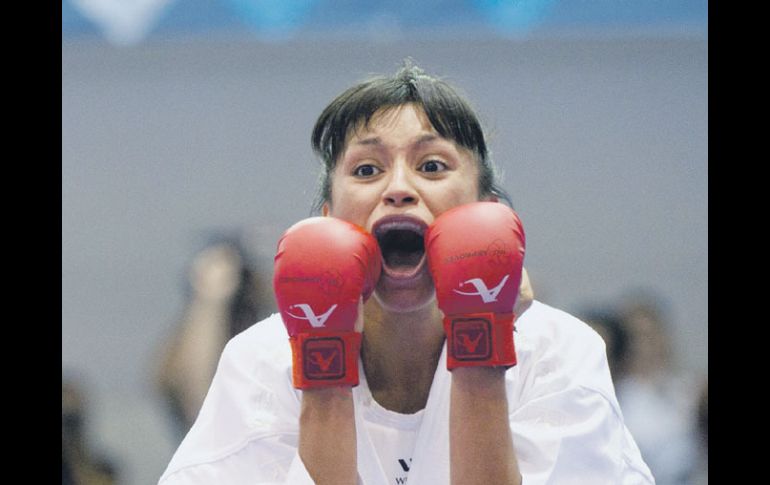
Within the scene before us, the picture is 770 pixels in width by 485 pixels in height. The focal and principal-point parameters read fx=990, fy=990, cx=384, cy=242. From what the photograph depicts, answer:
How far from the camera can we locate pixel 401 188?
163 cm

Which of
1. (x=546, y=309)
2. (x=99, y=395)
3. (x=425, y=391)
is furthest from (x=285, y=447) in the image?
(x=99, y=395)

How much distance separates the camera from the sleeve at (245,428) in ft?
5.27

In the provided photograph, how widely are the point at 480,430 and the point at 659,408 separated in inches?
66.7

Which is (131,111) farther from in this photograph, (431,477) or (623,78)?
(431,477)

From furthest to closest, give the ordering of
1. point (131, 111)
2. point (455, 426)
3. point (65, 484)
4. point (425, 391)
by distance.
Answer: point (131, 111), point (65, 484), point (425, 391), point (455, 426)

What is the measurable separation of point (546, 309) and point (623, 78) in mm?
1902

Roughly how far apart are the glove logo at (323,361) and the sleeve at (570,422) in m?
0.31

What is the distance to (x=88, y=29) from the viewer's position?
3438 mm

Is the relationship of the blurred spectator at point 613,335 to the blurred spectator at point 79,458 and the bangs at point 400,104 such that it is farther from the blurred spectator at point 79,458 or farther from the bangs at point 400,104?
the blurred spectator at point 79,458

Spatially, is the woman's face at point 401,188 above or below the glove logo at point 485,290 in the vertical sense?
above

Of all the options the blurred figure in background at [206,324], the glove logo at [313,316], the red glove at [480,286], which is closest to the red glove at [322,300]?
the glove logo at [313,316]

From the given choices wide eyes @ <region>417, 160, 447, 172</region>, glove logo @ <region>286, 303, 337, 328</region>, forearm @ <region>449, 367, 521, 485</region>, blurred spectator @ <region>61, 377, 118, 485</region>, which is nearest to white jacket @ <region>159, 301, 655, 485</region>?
forearm @ <region>449, 367, 521, 485</region>

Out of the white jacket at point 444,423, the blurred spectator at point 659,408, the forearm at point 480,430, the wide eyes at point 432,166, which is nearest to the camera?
the forearm at point 480,430

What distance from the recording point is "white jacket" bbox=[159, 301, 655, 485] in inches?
61.3
